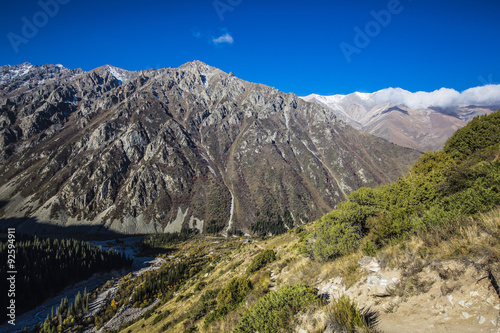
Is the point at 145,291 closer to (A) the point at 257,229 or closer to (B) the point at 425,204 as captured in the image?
(B) the point at 425,204

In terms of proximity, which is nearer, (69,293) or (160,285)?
(160,285)

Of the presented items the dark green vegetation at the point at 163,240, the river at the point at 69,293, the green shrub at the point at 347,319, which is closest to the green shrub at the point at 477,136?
the green shrub at the point at 347,319

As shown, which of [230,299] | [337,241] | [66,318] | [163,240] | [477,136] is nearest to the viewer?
[230,299]

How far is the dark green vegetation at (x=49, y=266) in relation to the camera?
60844mm

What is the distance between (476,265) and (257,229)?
17255 cm

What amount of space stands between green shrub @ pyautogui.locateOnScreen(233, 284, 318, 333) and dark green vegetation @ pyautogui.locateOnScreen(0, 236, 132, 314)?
83.9 meters

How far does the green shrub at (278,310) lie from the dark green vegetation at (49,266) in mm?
83905

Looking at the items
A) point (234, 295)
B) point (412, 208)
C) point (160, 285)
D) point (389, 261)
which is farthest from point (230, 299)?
point (160, 285)

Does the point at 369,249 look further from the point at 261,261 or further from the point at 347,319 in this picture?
the point at 261,261

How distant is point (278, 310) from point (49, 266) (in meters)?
97.9

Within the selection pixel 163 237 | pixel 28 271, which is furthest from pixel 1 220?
pixel 28 271

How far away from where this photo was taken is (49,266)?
70.8 metres

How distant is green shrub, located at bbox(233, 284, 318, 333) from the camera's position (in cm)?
818

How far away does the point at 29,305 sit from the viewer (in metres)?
59.2
